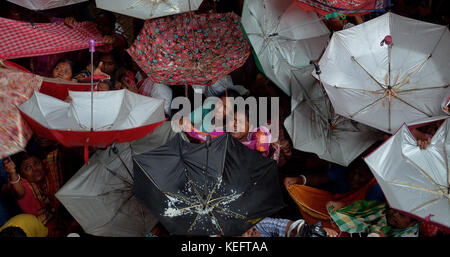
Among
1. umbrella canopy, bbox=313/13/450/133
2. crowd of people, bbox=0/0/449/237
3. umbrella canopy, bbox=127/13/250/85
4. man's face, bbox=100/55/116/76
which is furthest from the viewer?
man's face, bbox=100/55/116/76

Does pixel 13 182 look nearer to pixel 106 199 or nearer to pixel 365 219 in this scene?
pixel 106 199

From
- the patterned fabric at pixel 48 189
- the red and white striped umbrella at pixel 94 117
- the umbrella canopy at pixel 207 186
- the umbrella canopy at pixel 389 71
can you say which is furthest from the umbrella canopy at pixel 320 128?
the patterned fabric at pixel 48 189

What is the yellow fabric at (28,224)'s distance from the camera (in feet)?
11.5

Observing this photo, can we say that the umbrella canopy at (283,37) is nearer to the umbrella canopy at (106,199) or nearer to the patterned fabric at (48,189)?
the umbrella canopy at (106,199)

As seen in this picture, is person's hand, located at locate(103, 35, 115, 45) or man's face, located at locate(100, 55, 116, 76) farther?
man's face, located at locate(100, 55, 116, 76)

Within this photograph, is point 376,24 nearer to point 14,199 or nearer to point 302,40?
point 302,40

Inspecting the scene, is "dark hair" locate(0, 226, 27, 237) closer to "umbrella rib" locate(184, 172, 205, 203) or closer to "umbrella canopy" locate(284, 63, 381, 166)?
"umbrella rib" locate(184, 172, 205, 203)

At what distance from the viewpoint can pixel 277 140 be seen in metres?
4.36

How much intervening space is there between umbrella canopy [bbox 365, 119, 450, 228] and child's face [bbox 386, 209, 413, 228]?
0.31 m

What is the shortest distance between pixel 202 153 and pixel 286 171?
4.71 feet

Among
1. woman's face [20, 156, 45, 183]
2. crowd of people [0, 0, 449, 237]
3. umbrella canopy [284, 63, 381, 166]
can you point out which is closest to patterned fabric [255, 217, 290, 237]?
crowd of people [0, 0, 449, 237]

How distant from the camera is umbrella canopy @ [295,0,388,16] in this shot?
12.9 ft

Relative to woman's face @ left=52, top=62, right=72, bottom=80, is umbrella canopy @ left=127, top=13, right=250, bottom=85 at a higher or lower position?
higher

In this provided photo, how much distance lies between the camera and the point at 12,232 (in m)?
3.31
